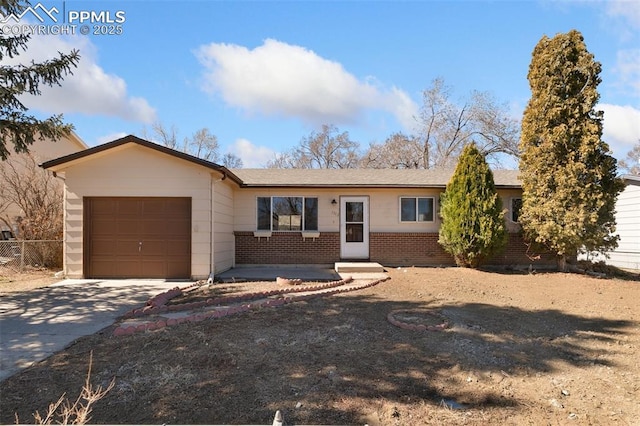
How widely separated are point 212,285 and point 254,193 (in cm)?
417

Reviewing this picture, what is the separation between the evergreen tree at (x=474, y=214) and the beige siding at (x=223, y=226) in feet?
22.5

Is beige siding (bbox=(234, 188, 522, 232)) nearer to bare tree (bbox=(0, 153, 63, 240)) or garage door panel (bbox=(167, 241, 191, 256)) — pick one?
garage door panel (bbox=(167, 241, 191, 256))

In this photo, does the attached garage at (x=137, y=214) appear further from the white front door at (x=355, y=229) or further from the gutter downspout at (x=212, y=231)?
the white front door at (x=355, y=229)

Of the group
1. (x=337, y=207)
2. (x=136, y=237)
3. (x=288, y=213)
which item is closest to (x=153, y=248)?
(x=136, y=237)

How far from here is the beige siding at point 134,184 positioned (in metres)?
10.5

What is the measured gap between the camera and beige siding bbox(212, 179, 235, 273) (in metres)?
10.9

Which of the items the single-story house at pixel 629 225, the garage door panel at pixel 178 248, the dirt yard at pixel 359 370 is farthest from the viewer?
the single-story house at pixel 629 225

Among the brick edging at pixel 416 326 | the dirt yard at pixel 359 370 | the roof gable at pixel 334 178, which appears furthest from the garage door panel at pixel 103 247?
the brick edging at pixel 416 326

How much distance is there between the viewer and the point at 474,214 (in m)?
11.7

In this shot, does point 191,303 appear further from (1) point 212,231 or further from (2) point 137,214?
(2) point 137,214

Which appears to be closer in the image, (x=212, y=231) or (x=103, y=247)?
(x=212, y=231)

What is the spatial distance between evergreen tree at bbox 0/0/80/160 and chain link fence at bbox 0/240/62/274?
5.13 m

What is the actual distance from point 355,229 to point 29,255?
416 inches

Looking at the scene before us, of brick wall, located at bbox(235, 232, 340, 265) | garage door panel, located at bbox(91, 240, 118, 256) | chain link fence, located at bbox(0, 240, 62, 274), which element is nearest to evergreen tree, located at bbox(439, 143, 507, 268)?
brick wall, located at bbox(235, 232, 340, 265)
